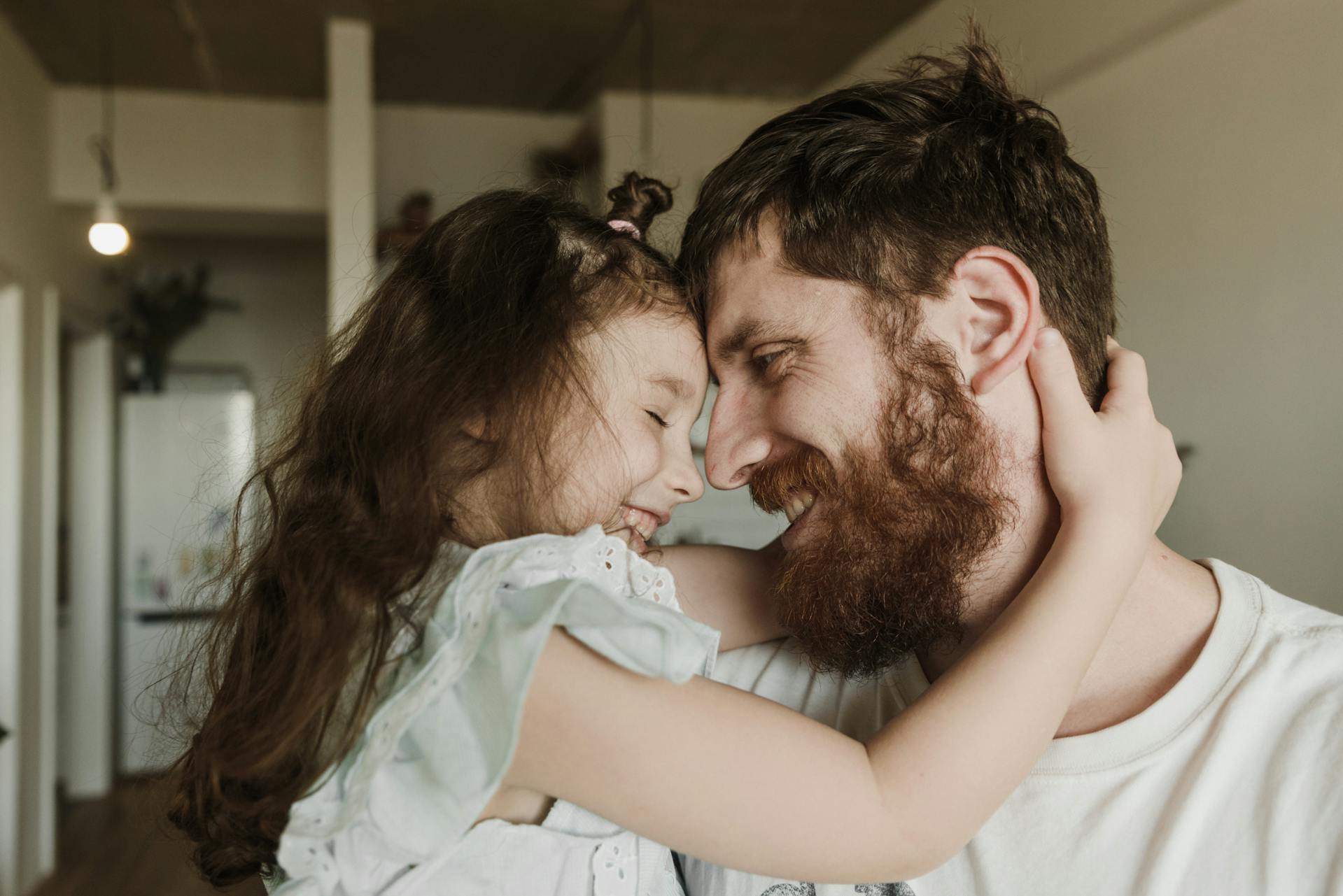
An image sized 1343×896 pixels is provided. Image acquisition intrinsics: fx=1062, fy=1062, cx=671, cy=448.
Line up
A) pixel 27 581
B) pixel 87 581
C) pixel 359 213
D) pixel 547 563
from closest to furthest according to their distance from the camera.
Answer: pixel 547 563
pixel 359 213
pixel 27 581
pixel 87 581


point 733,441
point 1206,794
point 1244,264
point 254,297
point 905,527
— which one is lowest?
point 1206,794

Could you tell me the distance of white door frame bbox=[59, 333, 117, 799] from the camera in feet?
20.6

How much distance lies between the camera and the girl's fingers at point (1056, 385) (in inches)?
42.3

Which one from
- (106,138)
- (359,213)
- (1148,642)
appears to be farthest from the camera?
(106,138)

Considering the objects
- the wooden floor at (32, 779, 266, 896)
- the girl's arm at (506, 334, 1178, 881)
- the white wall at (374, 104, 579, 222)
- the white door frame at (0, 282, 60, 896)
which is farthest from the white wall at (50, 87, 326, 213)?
the girl's arm at (506, 334, 1178, 881)

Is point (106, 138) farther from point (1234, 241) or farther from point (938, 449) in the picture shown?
point (938, 449)

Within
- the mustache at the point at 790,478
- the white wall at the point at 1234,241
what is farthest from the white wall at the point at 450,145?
the mustache at the point at 790,478

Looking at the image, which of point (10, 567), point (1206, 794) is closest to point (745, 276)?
point (1206, 794)

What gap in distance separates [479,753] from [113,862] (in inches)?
204

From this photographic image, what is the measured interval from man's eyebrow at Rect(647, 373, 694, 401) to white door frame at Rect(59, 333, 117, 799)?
6.13 metres

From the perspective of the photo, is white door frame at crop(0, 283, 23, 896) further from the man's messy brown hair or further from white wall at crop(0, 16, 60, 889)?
the man's messy brown hair

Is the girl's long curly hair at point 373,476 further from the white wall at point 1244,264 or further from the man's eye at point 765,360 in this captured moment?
the white wall at point 1244,264

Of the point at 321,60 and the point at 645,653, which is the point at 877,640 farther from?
the point at 321,60

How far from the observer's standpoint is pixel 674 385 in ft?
3.99
